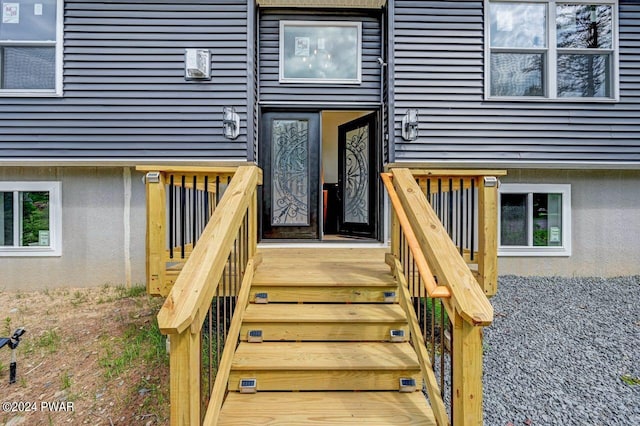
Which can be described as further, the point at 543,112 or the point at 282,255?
the point at 543,112

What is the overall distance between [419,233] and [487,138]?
3.10 meters

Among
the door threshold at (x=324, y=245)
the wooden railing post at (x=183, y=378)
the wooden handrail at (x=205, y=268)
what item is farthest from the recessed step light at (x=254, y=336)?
the door threshold at (x=324, y=245)

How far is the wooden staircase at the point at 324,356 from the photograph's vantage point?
1.82m

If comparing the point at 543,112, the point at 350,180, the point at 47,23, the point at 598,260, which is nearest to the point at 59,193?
the point at 47,23

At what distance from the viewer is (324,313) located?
7.93 feet

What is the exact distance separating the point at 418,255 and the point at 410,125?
9.08ft

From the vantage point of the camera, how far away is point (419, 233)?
196 centimetres

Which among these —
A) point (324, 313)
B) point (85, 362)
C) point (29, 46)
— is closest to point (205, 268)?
point (324, 313)

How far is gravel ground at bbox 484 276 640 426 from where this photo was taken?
90.7 inches

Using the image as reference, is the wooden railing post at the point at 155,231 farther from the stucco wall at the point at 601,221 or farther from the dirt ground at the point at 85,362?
the stucco wall at the point at 601,221

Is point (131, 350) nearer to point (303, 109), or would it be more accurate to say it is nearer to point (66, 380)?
point (66, 380)

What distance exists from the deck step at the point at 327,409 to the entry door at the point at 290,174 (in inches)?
110

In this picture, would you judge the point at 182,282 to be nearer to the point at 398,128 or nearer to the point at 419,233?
the point at 419,233

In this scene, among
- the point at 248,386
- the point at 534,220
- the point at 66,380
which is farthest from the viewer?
the point at 534,220
